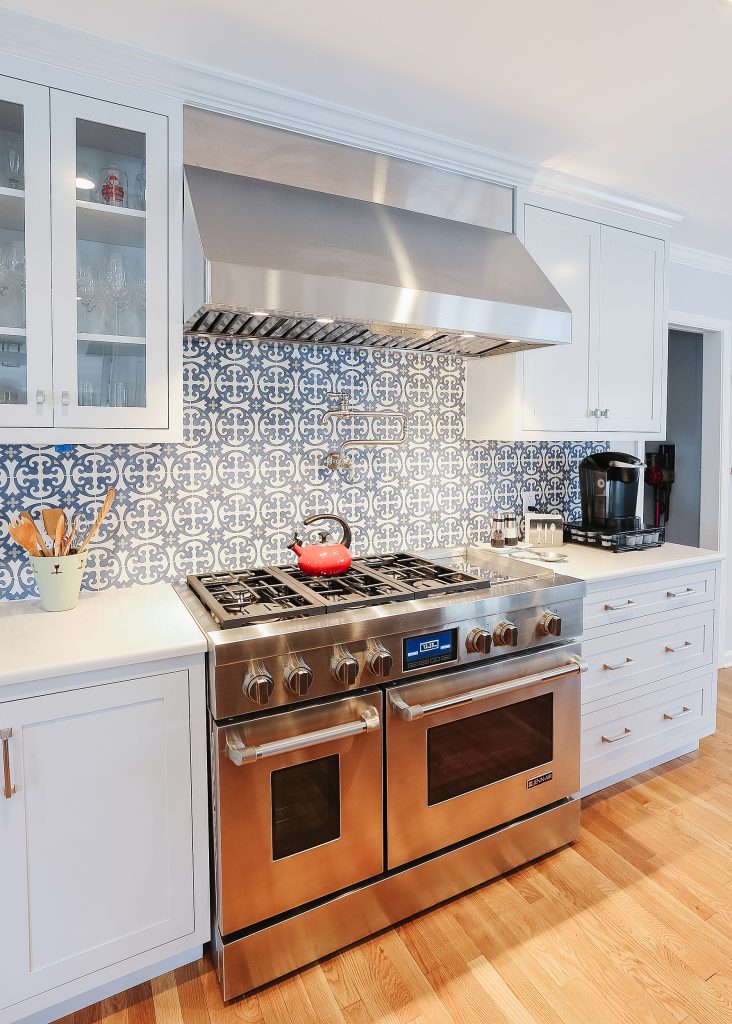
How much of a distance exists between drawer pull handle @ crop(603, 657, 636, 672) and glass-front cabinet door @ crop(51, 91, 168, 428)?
187cm

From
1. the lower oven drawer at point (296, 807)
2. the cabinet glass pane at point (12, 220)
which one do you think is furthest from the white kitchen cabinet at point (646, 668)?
the cabinet glass pane at point (12, 220)

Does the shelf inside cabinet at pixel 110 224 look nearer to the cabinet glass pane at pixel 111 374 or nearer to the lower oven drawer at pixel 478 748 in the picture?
the cabinet glass pane at pixel 111 374

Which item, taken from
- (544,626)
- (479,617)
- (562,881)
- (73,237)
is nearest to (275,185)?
(73,237)

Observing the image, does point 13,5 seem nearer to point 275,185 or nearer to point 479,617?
point 275,185

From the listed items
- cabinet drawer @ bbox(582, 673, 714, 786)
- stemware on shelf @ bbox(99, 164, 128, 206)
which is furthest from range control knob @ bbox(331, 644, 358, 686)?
stemware on shelf @ bbox(99, 164, 128, 206)

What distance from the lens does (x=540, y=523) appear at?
9.21 feet

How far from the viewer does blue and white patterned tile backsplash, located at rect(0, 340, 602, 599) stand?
6.65 feet

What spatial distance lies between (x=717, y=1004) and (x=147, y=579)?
2026 millimetres

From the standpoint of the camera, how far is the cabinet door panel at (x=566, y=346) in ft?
8.13

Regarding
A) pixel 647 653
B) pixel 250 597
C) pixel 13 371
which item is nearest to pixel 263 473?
pixel 250 597

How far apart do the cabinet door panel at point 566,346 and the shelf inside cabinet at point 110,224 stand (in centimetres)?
145

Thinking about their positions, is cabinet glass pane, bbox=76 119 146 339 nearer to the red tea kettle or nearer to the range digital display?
the red tea kettle

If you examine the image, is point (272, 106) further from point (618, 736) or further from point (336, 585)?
point (618, 736)

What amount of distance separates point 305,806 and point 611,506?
1.93 m
